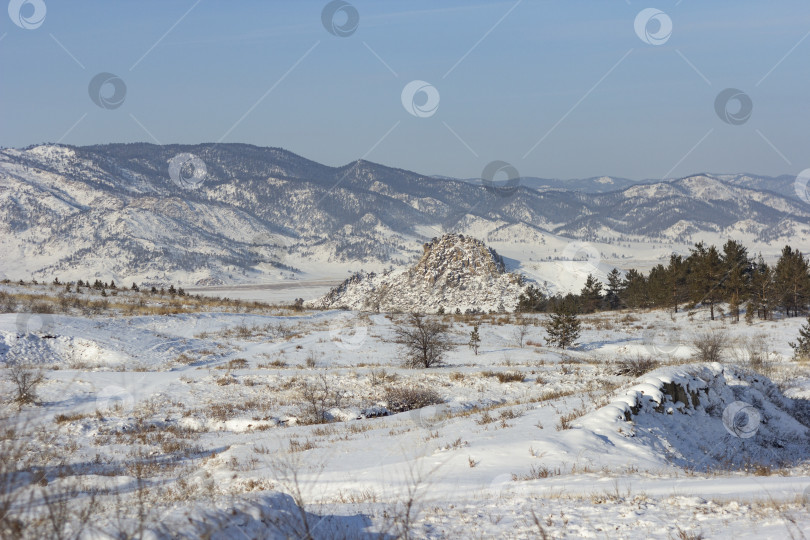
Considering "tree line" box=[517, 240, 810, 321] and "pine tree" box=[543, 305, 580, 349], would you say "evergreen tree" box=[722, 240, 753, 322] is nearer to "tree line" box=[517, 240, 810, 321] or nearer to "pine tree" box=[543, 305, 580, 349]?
"tree line" box=[517, 240, 810, 321]

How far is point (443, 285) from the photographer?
78.6m

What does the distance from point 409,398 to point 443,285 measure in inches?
2384

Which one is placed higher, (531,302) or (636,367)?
(531,302)

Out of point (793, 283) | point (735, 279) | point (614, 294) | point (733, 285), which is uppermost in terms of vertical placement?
point (614, 294)

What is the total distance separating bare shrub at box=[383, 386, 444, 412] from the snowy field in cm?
11

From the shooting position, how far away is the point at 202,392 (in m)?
18.5

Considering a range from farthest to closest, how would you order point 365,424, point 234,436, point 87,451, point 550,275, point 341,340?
1. point 550,275
2. point 341,340
3. point 365,424
4. point 234,436
5. point 87,451

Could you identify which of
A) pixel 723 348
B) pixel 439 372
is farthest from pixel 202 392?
pixel 723 348

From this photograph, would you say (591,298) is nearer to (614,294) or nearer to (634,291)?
(614,294)

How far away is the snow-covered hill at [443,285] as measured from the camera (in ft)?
239

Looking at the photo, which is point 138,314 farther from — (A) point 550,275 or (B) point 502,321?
(A) point 550,275

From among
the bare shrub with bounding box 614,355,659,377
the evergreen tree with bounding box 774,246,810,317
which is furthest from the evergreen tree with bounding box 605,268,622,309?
the bare shrub with bounding box 614,355,659,377

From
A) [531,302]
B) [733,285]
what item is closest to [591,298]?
[531,302]

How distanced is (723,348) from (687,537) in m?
25.7
